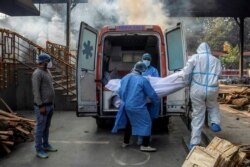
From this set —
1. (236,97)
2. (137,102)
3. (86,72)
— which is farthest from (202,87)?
(236,97)

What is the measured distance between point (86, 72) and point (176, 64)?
78.2 inches

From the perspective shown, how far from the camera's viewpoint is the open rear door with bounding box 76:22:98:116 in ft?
26.9

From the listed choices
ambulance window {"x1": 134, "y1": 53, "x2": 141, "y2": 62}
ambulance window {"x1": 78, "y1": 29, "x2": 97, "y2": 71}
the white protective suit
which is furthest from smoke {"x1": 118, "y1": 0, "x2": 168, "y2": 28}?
the white protective suit

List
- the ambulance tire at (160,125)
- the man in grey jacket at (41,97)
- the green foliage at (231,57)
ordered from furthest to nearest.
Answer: the green foliage at (231,57)
the ambulance tire at (160,125)
the man in grey jacket at (41,97)

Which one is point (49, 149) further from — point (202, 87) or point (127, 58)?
point (127, 58)

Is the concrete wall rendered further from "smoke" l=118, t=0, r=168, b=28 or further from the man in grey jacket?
"smoke" l=118, t=0, r=168, b=28

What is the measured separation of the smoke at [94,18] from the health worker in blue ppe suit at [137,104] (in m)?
3.12

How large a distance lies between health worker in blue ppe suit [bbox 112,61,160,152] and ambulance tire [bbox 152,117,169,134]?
6.08ft

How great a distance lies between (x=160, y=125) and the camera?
9297mm

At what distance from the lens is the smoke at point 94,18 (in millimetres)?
17422

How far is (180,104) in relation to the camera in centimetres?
809

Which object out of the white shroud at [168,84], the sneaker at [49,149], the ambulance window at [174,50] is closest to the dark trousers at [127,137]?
the white shroud at [168,84]

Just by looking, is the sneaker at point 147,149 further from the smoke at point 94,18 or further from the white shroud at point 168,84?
the smoke at point 94,18

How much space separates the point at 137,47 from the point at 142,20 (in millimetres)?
6402
